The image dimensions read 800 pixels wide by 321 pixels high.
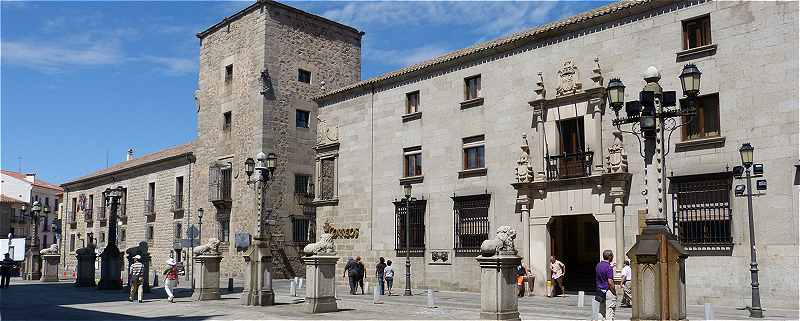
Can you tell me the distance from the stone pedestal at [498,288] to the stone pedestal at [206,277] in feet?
35.3

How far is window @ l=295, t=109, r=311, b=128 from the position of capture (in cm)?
3834

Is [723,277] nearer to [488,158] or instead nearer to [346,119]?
[488,158]

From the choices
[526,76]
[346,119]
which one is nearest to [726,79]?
[526,76]

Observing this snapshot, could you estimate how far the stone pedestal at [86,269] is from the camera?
97.5 ft

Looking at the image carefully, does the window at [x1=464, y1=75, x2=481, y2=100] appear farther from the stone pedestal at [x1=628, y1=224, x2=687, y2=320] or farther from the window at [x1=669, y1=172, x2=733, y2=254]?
the stone pedestal at [x1=628, y1=224, x2=687, y2=320]

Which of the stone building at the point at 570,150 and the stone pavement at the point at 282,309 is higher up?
the stone building at the point at 570,150

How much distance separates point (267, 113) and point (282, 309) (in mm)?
19284

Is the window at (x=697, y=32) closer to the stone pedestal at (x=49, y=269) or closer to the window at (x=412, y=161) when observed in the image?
the window at (x=412, y=161)

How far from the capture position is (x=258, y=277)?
19641 millimetres

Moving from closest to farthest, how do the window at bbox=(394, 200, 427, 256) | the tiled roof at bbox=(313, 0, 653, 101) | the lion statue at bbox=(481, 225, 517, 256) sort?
the lion statue at bbox=(481, 225, 517, 256), the tiled roof at bbox=(313, 0, 653, 101), the window at bbox=(394, 200, 427, 256)

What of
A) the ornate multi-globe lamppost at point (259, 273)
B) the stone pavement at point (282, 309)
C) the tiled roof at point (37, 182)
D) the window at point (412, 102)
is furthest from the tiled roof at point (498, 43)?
the tiled roof at point (37, 182)

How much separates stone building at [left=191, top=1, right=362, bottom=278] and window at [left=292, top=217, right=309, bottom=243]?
0.05m

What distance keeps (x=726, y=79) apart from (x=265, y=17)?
77.4 ft

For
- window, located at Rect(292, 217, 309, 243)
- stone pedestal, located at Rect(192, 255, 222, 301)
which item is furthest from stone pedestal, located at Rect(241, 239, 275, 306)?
window, located at Rect(292, 217, 309, 243)
